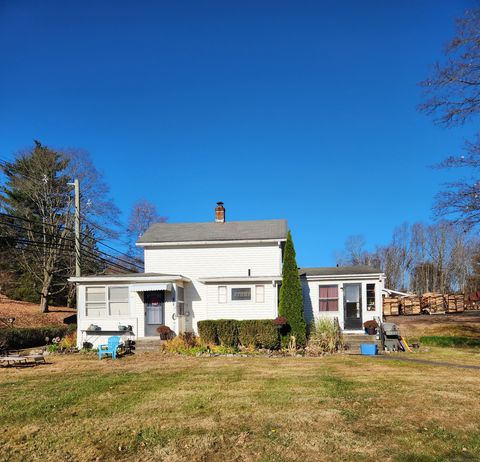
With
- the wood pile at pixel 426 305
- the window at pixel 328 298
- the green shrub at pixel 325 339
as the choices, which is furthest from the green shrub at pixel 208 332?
the wood pile at pixel 426 305

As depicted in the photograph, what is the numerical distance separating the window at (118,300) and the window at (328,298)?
9005 millimetres

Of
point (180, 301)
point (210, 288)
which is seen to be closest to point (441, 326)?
point (210, 288)

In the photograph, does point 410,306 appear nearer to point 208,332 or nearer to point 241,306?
point 241,306

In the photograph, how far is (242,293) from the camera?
20000 mm

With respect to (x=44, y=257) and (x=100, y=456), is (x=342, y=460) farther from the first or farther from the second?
(x=44, y=257)

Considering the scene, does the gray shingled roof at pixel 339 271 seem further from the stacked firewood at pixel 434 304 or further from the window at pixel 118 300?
the stacked firewood at pixel 434 304

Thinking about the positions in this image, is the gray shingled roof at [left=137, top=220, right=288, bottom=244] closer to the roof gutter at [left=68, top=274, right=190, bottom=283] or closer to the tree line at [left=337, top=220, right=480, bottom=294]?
the roof gutter at [left=68, top=274, right=190, bottom=283]

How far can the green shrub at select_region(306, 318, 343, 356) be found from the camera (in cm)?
1687

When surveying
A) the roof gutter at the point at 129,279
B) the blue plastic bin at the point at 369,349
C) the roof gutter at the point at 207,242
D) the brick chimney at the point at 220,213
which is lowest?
the blue plastic bin at the point at 369,349

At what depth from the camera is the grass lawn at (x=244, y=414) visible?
5.62 metres

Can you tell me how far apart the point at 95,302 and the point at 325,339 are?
1031 centimetres

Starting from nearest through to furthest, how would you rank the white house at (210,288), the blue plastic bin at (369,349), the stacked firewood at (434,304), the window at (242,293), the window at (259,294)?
the blue plastic bin at (369,349) → the white house at (210,288) → the window at (259,294) → the window at (242,293) → the stacked firewood at (434,304)

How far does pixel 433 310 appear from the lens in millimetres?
32594

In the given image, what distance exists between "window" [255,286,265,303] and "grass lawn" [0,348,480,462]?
7.11 meters
